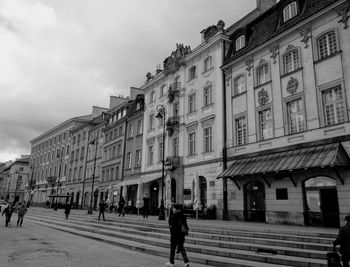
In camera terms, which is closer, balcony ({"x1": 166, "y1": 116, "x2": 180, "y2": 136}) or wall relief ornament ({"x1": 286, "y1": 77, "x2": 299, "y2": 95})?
wall relief ornament ({"x1": 286, "y1": 77, "x2": 299, "y2": 95})

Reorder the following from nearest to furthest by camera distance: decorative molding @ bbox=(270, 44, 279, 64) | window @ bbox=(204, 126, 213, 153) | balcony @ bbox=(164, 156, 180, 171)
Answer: decorative molding @ bbox=(270, 44, 279, 64) → window @ bbox=(204, 126, 213, 153) → balcony @ bbox=(164, 156, 180, 171)

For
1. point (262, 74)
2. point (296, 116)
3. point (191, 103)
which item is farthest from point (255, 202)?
point (191, 103)

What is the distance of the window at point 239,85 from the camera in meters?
24.0

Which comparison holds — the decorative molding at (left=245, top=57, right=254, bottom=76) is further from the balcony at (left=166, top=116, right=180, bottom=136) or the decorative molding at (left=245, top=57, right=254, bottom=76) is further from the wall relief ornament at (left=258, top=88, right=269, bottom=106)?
the balcony at (left=166, top=116, right=180, bottom=136)

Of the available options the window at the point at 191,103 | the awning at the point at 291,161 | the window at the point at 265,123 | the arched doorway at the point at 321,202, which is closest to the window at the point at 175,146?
the window at the point at 191,103

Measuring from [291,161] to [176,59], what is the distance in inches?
707

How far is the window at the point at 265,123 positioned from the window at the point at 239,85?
120 inches

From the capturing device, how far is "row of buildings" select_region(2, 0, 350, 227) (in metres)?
17.2

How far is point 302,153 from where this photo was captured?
17.8 metres

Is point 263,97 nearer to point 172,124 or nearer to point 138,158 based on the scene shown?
point 172,124

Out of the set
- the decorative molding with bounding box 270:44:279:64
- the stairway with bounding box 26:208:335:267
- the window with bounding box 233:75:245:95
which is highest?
the decorative molding with bounding box 270:44:279:64

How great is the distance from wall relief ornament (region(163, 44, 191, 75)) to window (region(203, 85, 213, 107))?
15.9ft

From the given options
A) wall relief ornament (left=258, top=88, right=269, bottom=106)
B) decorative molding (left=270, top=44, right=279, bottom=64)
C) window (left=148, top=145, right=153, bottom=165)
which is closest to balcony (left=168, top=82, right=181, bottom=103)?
window (left=148, top=145, right=153, bottom=165)

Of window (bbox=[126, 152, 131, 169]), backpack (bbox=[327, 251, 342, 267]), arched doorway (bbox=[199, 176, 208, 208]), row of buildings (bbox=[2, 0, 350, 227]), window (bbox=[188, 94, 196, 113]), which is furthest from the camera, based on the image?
window (bbox=[126, 152, 131, 169])
